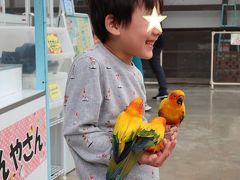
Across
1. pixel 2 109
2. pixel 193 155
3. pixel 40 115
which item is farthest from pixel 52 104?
pixel 193 155

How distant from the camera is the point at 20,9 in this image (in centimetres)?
683

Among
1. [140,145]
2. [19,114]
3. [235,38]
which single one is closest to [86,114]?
[140,145]

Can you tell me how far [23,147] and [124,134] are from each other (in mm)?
933

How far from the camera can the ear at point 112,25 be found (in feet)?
3.21

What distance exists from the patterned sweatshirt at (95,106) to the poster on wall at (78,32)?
6.32 feet

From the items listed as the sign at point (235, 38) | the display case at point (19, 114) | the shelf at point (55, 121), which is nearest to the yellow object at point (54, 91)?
the shelf at point (55, 121)

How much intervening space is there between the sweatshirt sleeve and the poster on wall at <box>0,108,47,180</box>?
2.15 feet

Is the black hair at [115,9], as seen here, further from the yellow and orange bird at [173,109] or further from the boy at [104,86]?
the yellow and orange bird at [173,109]

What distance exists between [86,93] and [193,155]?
251cm

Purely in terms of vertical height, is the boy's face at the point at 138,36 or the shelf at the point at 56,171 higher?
the boy's face at the point at 138,36

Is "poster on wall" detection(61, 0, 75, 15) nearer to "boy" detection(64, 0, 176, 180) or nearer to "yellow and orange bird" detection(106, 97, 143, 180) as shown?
"boy" detection(64, 0, 176, 180)

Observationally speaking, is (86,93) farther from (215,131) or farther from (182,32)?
(182,32)

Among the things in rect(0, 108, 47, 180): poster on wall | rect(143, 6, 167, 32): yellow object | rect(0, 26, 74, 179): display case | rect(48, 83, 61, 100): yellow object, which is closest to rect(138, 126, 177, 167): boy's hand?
rect(143, 6, 167, 32): yellow object

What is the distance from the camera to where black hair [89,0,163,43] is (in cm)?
96
